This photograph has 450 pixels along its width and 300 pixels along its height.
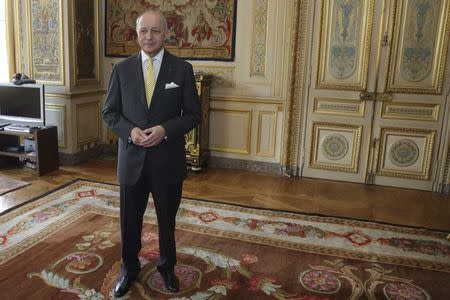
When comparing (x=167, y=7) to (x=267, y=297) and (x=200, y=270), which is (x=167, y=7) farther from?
(x=267, y=297)

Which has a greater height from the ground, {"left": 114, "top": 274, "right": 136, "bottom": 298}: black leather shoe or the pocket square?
the pocket square

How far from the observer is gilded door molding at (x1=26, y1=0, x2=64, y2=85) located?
4516 mm

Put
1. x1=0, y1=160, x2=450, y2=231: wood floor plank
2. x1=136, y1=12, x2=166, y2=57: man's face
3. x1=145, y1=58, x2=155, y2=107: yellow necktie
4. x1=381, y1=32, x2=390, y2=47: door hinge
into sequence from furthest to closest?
x1=381, y1=32, x2=390, y2=47: door hinge → x1=0, y1=160, x2=450, y2=231: wood floor plank → x1=145, y1=58, x2=155, y2=107: yellow necktie → x1=136, y1=12, x2=166, y2=57: man's face

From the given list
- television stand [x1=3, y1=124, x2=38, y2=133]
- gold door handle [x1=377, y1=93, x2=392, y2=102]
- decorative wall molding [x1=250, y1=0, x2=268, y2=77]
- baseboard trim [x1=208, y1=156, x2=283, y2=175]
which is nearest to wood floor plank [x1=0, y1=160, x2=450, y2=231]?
baseboard trim [x1=208, y1=156, x2=283, y2=175]

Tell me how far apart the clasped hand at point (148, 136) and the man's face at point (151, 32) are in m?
0.39

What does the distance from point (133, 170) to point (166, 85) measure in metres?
0.46

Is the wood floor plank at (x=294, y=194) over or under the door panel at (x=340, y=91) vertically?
under

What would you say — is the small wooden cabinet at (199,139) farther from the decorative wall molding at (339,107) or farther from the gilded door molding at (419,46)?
the gilded door molding at (419,46)

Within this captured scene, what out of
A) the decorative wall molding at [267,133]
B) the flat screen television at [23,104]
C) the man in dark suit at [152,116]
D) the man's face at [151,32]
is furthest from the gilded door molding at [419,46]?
the flat screen television at [23,104]

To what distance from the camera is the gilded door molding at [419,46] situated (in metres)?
4.05

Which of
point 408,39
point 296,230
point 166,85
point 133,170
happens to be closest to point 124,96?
point 166,85

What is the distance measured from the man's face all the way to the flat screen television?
9.06 ft

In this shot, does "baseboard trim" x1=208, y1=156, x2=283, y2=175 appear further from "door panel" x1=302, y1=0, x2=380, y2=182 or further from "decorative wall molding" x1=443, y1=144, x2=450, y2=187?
"decorative wall molding" x1=443, y1=144, x2=450, y2=187

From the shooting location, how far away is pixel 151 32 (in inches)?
76.5
